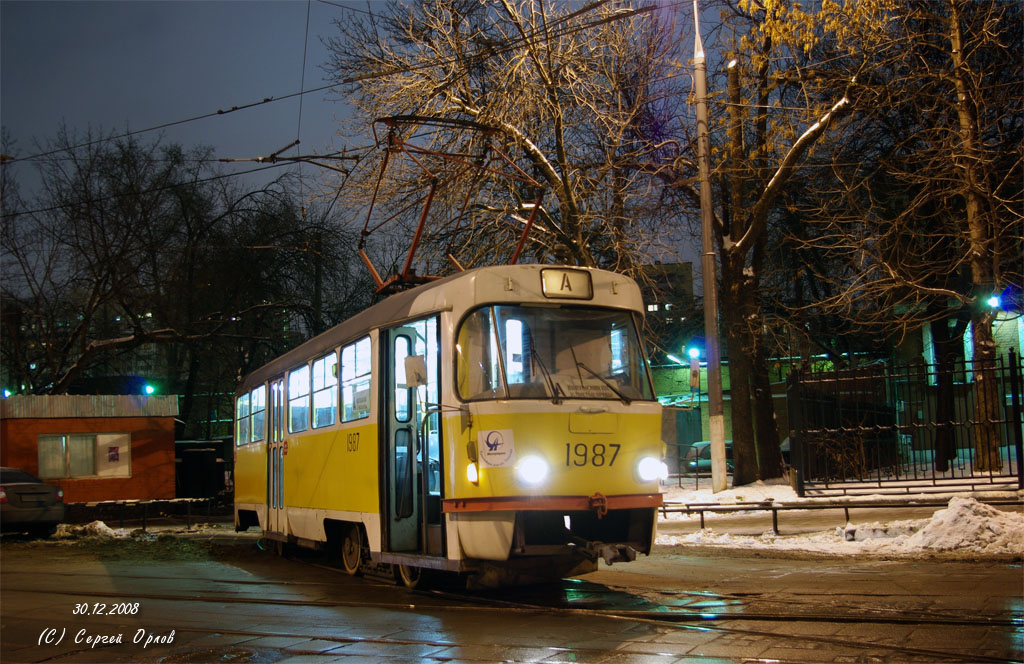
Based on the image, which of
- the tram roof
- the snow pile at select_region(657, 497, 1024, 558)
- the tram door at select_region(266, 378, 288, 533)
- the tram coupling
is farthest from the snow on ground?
the tram door at select_region(266, 378, 288, 533)

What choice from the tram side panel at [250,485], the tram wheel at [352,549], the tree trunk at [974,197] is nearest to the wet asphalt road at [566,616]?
the tram wheel at [352,549]

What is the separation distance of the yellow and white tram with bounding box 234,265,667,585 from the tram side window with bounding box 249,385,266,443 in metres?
5.84

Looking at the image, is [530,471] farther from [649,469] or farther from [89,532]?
[89,532]

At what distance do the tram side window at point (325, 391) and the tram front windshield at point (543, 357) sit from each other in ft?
11.6

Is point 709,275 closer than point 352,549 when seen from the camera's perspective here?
No

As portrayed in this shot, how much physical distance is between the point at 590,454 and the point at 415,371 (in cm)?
187

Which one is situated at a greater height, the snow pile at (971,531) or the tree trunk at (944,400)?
the tree trunk at (944,400)

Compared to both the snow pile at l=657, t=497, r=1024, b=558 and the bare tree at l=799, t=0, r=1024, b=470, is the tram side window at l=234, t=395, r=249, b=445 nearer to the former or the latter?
the snow pile at l=657, t=497, r=1024, b=558

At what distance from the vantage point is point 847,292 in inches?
704

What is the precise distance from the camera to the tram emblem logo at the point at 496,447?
877 centimetres

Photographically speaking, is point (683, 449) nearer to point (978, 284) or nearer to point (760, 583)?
point (978, 284)

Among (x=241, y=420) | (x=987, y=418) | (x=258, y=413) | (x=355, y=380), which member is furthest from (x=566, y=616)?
(x=241, y=420)

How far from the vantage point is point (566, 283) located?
951 centimetres

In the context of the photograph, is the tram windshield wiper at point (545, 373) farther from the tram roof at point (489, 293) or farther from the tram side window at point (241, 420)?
the tram side window at point (241, 420)
